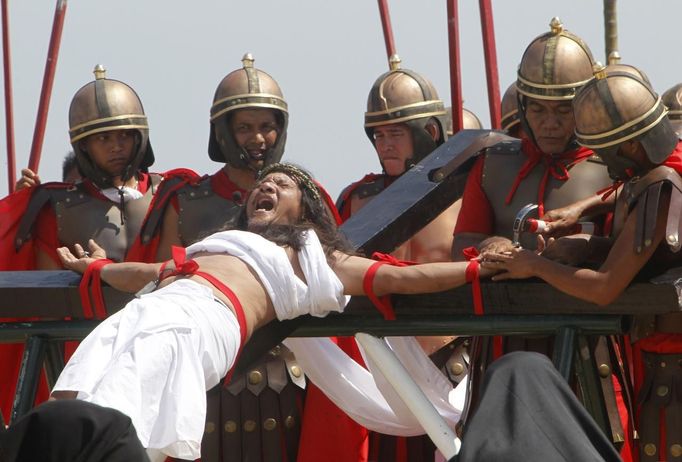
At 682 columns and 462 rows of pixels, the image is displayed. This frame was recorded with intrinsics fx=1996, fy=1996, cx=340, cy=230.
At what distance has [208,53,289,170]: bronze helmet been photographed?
8.62 metres

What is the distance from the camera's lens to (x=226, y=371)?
6422 millimetres

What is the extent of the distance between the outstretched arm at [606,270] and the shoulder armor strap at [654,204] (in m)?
0.02

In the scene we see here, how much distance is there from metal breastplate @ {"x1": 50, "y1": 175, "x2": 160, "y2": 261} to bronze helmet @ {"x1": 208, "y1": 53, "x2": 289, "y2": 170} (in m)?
0.43

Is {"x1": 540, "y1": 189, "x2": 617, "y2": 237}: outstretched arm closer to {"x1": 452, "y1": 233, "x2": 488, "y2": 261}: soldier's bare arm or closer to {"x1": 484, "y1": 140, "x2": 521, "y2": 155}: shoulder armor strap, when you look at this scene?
{"x1": 452, "y1": 233, "x2": 488, "y2": 261}: soldier's bare arm

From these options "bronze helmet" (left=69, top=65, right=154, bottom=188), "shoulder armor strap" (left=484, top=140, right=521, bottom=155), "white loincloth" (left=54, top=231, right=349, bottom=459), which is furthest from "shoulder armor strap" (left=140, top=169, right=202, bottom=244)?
"white loincloth" (left=54, top=231, right=349, bottom=459)

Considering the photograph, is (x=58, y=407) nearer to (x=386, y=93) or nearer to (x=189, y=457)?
(x=189, y=457)

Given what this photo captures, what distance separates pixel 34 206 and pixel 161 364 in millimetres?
2759

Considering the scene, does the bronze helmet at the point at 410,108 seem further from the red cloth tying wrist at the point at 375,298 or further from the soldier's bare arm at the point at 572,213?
the red cloth tying wrist at the point at 375,298

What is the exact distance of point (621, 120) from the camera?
21.1 feet

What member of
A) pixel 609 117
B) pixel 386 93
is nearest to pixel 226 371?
pixel 609 117

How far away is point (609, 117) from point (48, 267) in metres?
3.12

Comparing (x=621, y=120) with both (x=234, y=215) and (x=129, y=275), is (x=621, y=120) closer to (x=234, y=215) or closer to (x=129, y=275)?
(x=129, y=275)

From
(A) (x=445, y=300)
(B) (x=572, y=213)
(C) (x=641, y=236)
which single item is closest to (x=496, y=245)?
(A) (x=445, y=300)

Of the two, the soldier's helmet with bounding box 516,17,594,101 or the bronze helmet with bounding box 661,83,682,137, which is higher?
the soldier's helmet with bounding box 516,17,594,101
